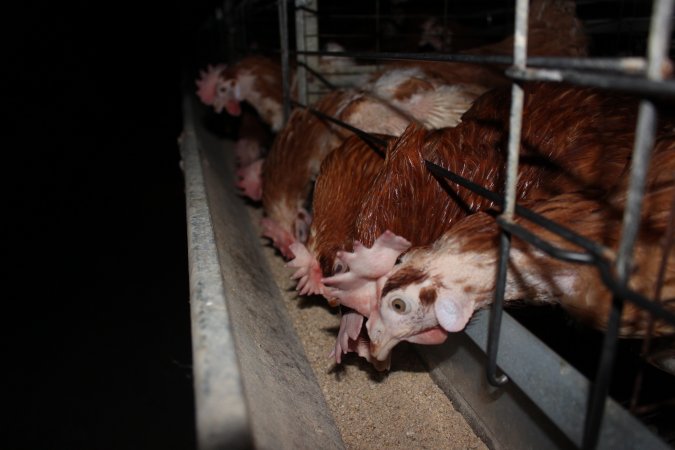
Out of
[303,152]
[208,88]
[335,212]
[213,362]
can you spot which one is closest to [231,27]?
[208,88]

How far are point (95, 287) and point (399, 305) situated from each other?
9.35 ft

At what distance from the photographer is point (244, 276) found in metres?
2.05

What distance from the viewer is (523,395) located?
1.27 m

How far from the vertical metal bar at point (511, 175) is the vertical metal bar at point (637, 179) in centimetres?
25

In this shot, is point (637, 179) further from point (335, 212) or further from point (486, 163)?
point (335, 212)

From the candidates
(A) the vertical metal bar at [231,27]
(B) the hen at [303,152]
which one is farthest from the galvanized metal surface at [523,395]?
(A) the vertical metal bar at [231,27]

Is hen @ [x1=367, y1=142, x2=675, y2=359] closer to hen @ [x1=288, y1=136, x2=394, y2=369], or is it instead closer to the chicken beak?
the chicken beak

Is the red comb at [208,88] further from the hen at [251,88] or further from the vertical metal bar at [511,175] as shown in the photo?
the vertical metal bar at [511,175]

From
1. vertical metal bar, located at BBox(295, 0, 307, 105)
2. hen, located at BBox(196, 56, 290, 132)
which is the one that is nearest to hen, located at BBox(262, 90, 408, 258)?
vertical metal bar, located at BBox(295, 0, 307, 105)

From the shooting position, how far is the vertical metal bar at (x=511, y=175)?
92 cm

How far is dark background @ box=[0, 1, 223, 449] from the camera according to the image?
92.7 inches

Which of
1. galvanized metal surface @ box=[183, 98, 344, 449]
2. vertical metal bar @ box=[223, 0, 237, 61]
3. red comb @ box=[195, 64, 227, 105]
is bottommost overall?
galvanized metal surface @ box=[183, 98, 344, 449]

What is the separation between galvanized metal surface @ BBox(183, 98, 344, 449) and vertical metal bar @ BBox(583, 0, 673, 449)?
1.91 feet

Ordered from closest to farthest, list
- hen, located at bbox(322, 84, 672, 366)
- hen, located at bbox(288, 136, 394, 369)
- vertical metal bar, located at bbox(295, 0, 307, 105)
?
hen, located at bbox(322, 84, 672, 366) → hen, located at bbox(288, 136, 394, 369) → vertical metal bar, located at bbox(295, 0, 307, 105)
